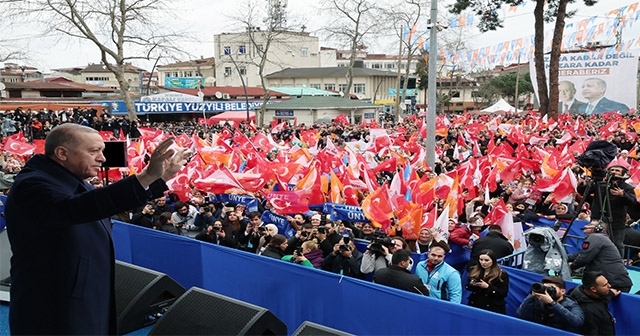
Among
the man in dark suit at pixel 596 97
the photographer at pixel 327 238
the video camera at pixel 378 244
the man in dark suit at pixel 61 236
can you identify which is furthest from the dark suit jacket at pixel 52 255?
the man in dark suit at pixel 596 97

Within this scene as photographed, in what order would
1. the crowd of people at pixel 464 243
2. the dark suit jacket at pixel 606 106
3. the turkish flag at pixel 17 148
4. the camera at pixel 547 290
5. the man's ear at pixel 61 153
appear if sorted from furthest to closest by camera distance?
the dark suit jacket at pixel 606 106
the turkish flag at pixel 17 148
the crowd of people at pixel 464 243
the camera at pixel 547 290
the man's ear at pixel 61 153

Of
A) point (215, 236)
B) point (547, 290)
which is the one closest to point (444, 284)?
point (547, 290)

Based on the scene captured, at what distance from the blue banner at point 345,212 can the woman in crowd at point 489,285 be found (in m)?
3.51

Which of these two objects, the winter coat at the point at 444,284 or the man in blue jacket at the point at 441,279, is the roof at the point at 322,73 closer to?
the man in blue jacket at the point at 441,279

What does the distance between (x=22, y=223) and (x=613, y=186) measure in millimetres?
6559

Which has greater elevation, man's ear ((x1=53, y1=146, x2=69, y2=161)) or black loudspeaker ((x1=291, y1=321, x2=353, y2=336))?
man's ear ((x1=53, y1=146, x2=69, y2=161))

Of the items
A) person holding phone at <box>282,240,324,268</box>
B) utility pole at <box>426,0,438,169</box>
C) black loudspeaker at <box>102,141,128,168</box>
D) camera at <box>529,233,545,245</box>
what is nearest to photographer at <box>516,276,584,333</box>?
camera at <box>529,233,545,245</box>

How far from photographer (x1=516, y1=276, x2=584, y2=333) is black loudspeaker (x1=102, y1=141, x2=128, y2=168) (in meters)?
3.55

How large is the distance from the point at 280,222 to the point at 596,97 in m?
46.2

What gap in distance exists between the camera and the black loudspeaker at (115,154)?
3566mm

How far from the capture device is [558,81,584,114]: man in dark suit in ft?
159

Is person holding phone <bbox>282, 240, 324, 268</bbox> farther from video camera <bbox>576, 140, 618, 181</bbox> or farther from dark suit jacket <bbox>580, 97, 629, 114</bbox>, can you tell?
dark suit jacket <bbox>580, 97, 629, 114</bbox>

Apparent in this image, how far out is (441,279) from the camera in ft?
18.9

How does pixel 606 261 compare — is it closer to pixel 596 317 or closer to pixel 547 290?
pixel 596 317
